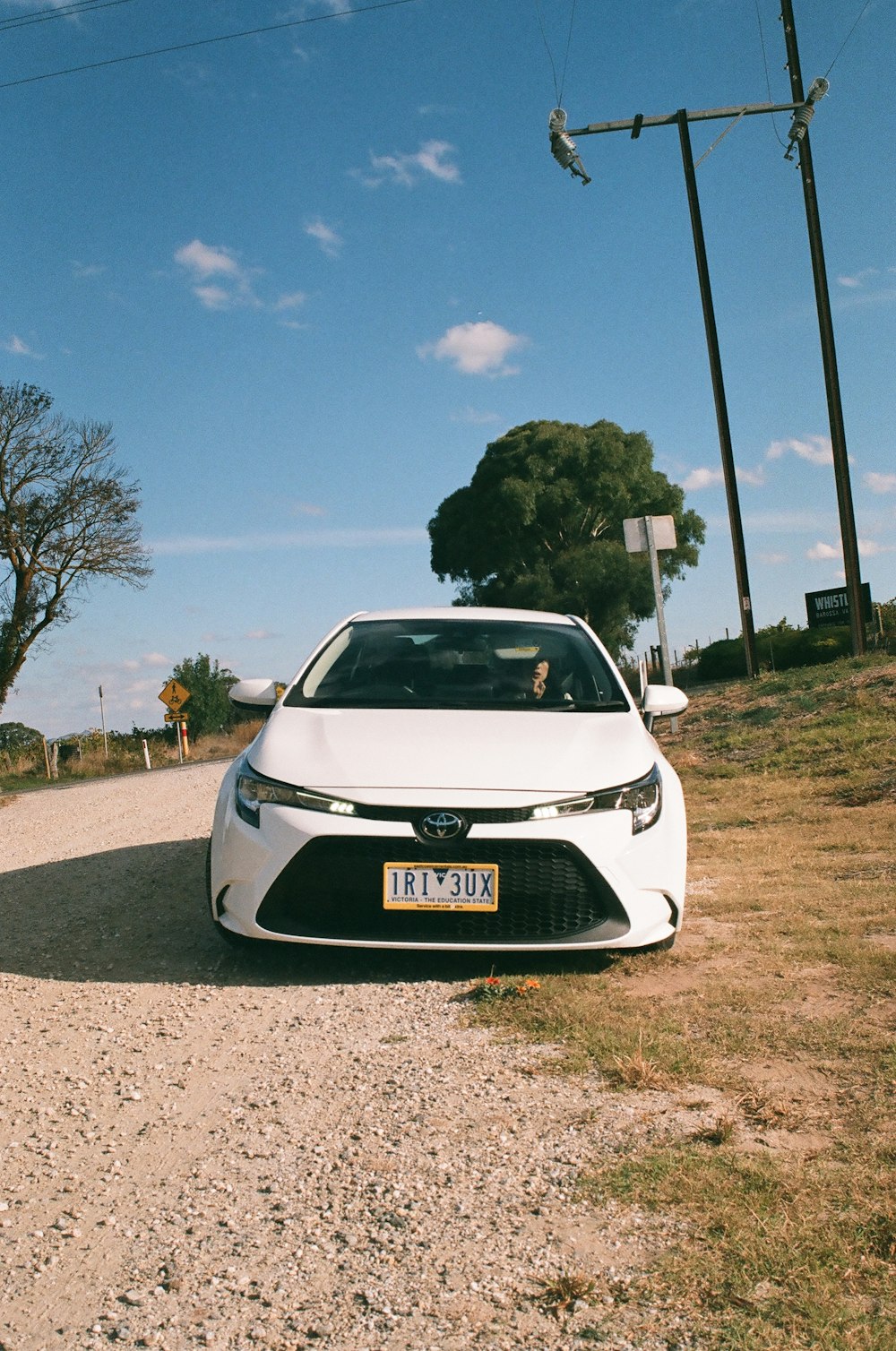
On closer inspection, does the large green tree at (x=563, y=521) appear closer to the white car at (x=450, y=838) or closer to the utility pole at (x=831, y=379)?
the utility pole at (x=831, y=379)

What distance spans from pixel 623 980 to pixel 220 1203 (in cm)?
218

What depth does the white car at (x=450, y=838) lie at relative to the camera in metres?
4.26

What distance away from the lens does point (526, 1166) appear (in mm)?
2676

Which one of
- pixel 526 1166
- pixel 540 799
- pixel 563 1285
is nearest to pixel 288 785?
pixel 540 799

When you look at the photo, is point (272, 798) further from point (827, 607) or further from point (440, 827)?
point (827, 607)

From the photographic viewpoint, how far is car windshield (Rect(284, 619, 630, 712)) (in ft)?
17.3

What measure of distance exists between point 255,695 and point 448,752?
4.59 ft

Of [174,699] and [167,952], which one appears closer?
[167,952]

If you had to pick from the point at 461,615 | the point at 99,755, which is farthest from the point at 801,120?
the point at 99,755

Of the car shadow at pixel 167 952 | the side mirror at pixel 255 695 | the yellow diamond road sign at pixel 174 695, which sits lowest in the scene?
the car shadow at pixel 167 952

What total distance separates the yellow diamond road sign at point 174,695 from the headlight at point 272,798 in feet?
106

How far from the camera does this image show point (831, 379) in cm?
1819

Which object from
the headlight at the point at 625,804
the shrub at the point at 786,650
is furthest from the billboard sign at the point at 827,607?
the headlight at the point at 625,804

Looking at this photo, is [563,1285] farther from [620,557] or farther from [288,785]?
[620,557]
